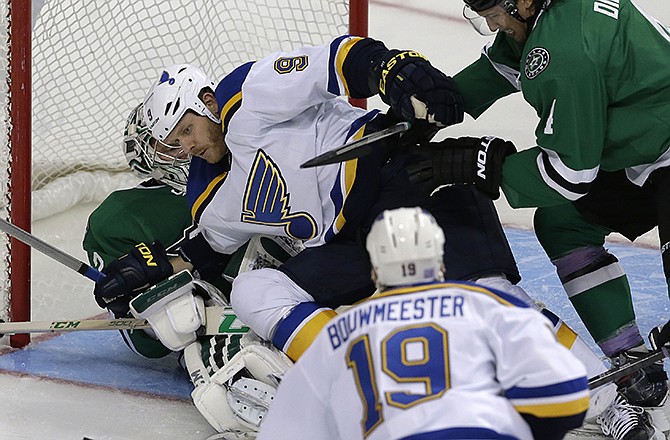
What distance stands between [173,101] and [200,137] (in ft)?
0.32

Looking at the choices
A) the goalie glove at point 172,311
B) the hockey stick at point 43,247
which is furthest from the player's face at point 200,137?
the hockey stick at point 43,247

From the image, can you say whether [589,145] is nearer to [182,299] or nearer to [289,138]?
[289,138]

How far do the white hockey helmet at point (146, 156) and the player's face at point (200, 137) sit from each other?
0.06 m

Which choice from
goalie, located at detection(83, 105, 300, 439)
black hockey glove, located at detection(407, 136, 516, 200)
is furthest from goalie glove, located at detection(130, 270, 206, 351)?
black hockey glove, located at detection(407, 136, 516, 200)

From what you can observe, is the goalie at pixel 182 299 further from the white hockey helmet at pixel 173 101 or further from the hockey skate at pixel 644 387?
the hockey skate at pixel 644 387

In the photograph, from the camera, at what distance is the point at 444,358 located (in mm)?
1479

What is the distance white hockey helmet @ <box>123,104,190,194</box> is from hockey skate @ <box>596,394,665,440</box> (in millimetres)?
1069

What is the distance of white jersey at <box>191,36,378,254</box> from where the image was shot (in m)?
2.45

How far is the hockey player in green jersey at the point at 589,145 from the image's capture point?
2.13 metres

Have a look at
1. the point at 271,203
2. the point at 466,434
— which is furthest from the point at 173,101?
the point at 466,434

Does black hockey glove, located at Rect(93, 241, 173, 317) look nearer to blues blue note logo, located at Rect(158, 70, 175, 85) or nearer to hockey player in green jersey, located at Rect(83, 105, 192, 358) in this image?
hockey player in green jersey, located at Rect(83, 105, 192, 358)

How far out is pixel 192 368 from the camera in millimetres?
2623

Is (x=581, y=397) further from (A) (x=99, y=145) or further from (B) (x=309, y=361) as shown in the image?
(A) (x=99, y=145)

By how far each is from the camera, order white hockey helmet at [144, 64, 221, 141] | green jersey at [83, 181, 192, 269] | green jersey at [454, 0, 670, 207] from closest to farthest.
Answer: green jersey at [454, 0, 670, 207]
white hockey helmet at [144, 64, 221, 141]
green jersey at [83, 181, 192, 269]
